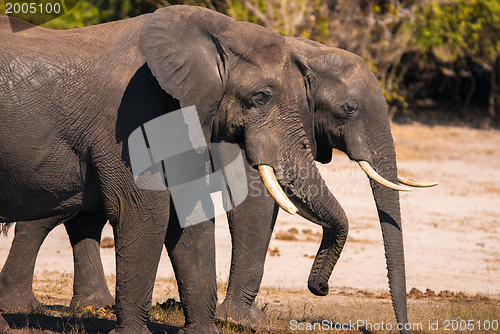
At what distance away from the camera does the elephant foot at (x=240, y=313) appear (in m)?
7.45

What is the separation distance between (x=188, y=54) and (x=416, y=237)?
290 inches

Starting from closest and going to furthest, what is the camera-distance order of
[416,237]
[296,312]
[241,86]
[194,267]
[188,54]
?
[188,54] → [241,86] → [194,267] → [296,312] → [416,237]

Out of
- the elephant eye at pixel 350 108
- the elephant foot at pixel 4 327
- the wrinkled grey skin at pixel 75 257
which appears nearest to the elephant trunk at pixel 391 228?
the elephant eye at pixel 350 108

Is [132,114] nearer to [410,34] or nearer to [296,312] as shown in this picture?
[296,312]

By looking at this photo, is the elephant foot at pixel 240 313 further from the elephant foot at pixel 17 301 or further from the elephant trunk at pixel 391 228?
the elephant foot at pixel 17 301

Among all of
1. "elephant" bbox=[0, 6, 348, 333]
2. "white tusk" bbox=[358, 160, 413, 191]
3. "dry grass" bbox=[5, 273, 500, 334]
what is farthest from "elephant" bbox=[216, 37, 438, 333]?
"dry grass" bbox=[5, 273, 500, 334]

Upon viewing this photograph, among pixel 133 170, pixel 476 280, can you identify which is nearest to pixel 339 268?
pixel 476 280

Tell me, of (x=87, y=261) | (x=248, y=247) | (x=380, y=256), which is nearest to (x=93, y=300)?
(x=87, y=261)

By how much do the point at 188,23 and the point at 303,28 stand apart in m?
13.0

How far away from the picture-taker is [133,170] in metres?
5.64

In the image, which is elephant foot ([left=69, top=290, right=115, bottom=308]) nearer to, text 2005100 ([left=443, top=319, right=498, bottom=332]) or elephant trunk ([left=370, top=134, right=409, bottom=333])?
elephant trunk ([left=370, top=134, right=409, bottom=333])

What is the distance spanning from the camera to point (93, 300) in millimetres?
7719

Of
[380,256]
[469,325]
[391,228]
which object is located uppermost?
[391,228]

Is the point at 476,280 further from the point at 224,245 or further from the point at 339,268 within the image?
the point at 224,245
